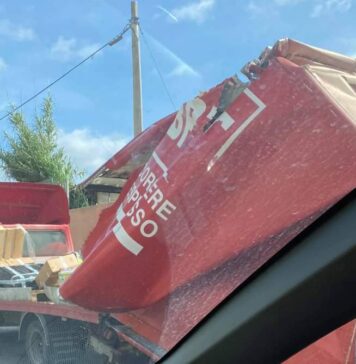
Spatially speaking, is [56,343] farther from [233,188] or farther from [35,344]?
[233,188]

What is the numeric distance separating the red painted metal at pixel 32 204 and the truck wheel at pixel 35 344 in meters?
2.51

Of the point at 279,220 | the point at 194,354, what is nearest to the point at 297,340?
the point at 194,354

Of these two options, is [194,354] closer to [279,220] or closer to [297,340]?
[297,340]

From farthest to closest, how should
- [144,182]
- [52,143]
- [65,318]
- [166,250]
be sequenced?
1. [52,143]
2. [65,318]
3. [144,182]
4. [166,250]

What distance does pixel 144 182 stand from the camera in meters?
3.59

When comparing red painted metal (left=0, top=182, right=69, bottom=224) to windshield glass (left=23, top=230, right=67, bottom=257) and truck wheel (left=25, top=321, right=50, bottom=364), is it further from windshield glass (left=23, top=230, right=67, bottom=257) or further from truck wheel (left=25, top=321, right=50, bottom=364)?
truck wheel (left=25, top=321, right=50, bottom=364)

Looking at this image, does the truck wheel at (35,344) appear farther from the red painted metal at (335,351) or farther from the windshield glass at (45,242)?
the red painted metal at (335,351)

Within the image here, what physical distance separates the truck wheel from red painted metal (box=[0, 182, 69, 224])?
251cm

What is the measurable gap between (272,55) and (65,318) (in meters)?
3.19

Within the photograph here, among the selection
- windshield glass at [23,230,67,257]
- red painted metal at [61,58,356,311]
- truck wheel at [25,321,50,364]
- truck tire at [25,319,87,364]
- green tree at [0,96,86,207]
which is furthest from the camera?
green tree at [0,96,86,207]

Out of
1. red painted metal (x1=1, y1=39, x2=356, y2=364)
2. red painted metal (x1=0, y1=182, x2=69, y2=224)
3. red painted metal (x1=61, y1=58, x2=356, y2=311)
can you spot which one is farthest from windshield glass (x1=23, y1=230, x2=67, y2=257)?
red painted metal (x1=61, y1=58, x2=356, y2=311)

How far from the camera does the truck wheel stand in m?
5.69

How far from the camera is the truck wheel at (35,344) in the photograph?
569cm

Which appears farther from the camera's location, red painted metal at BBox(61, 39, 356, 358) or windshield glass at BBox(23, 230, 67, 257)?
windshield glass at BBox(23, 230, 67, 257)
